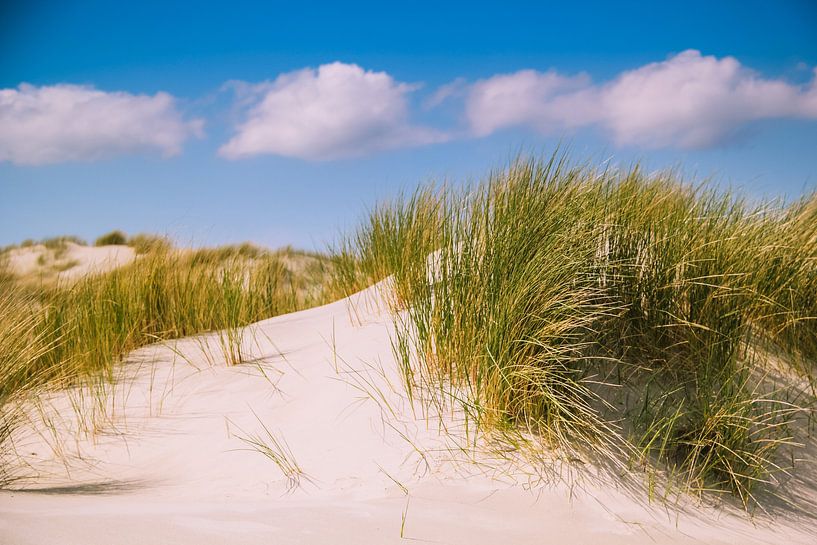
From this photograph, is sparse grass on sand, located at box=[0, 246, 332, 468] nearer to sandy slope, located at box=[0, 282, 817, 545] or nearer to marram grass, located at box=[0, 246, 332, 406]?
marram grass, located at box=[0, 246, 332, 406]

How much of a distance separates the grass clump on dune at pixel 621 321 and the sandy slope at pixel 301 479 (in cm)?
26

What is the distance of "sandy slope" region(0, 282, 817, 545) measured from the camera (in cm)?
210

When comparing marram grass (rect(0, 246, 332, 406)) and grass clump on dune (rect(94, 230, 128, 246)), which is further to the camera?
grass clump on dune (rect(94, 230, 128, 246))

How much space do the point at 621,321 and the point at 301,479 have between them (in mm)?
1894

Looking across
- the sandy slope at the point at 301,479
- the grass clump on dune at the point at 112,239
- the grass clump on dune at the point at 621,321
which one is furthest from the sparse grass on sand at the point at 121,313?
the grass clump on dune at the point at 112,239

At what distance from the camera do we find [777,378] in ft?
12.4

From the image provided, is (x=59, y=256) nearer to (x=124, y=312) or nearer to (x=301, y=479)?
(x=124, y=312)

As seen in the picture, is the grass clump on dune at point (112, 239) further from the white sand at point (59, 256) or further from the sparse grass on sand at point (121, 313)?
the sparse grass on sand at point (121, 313)

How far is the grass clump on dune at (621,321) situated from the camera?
279 centimetres

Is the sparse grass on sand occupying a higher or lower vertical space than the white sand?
lower

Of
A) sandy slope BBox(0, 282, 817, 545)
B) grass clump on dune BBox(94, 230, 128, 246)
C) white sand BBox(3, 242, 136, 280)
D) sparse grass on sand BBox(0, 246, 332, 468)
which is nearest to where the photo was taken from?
sandy slope BBox(0, 282, 817, 545)

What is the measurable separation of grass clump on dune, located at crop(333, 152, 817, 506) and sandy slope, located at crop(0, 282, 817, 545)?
0.84 feet

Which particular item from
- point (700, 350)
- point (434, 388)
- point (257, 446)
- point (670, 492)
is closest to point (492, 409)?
point (434, 388)

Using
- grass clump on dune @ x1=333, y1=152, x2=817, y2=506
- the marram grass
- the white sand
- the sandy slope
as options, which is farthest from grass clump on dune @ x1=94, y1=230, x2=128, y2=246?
grass clump on dune @ x1=333, y1=152, x2=817, y2=506
